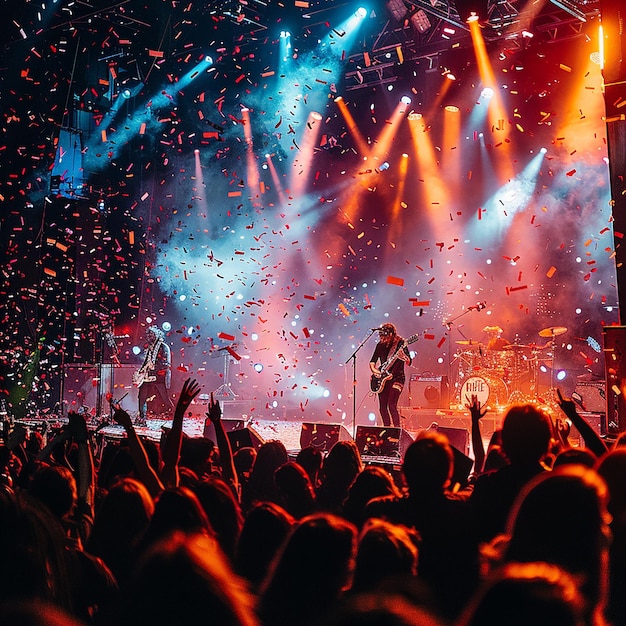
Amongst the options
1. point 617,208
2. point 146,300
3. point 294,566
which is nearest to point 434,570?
point 294,566

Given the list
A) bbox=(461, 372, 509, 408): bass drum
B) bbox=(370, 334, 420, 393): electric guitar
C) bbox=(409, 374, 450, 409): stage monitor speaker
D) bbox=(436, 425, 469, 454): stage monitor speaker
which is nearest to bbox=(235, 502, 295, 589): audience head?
bbox=(436, 425, 469, 454): stage monitor speaker

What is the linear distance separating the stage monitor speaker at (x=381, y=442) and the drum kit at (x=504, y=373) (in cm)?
571

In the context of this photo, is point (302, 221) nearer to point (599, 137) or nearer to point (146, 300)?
point (146, 300)

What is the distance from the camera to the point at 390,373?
1111 cm

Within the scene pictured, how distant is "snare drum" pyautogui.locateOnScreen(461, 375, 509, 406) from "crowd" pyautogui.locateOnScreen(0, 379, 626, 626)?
10.0m

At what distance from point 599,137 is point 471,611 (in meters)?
16.7

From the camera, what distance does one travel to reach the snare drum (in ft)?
44.7

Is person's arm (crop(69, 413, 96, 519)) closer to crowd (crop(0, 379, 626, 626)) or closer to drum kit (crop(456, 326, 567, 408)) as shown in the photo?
crowd (crop(0, 379, 626, 626))

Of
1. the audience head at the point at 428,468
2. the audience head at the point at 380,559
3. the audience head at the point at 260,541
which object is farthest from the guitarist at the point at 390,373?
the audience head at the point at 380,559

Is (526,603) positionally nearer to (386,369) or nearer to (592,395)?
(386,369)


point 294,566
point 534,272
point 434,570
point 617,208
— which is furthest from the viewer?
point 534,272

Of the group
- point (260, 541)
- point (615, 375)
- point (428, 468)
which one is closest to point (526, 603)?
point (260, 541)

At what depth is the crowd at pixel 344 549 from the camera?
1112 mm

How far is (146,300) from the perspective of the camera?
1959 centimetres
